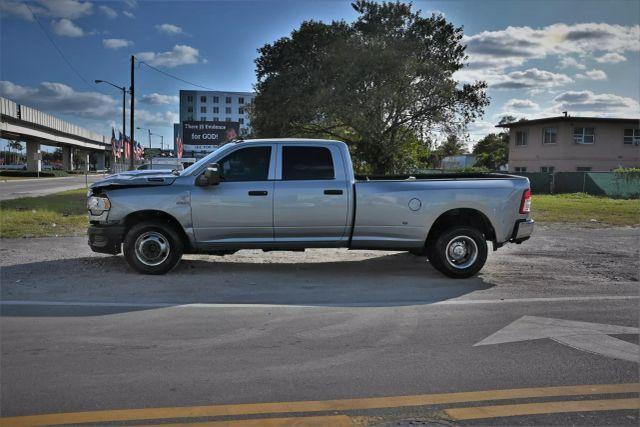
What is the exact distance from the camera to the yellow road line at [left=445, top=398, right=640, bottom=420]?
3.55m

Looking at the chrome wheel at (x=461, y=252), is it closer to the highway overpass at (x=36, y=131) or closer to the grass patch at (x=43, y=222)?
the grass patch at (x=43, y=222)

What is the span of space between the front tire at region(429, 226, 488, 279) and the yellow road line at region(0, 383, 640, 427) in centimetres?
387

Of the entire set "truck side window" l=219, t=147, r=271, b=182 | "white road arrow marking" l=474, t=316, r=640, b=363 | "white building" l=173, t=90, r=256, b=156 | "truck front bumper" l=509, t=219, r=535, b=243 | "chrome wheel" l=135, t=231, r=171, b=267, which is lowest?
"white road arrow marking" l=474, t=316, r=640, b=363

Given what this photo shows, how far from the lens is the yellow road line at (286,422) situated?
11.1ft

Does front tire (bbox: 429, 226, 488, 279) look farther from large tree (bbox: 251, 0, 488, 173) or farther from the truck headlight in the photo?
large tree (bbox: 251, 0, 488, 173)

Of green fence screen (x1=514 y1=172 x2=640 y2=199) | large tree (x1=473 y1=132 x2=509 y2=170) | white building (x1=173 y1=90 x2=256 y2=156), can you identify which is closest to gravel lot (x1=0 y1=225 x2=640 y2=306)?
green fence screen (x1=514 y1=172 x2=640 y2=199)

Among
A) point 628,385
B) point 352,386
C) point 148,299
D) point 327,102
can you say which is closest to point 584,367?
point 628,385

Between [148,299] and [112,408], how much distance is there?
3.08 metres

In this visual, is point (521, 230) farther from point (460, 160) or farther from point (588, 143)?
point (460, 160)

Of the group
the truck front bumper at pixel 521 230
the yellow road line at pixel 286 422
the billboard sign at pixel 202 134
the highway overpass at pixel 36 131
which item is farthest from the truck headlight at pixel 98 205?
the billboard sign at pixel 202 134

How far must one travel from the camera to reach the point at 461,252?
7.91 meters

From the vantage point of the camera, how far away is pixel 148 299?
21.6ft

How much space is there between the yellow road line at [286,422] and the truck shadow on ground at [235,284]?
2.94m

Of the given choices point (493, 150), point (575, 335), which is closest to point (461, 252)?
point (575, 335)
